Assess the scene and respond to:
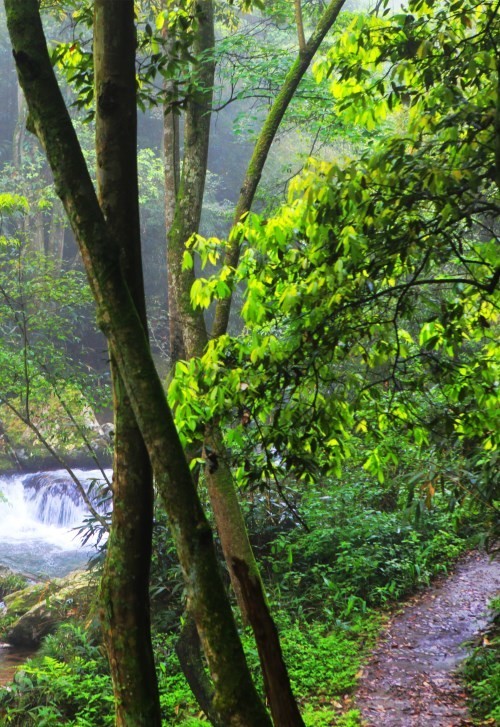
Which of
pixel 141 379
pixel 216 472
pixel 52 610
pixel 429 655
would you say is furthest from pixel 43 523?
pixel 141 379

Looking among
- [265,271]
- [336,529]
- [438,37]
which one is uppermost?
[438,37]

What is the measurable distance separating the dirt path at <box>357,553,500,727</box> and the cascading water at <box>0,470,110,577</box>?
7.82m

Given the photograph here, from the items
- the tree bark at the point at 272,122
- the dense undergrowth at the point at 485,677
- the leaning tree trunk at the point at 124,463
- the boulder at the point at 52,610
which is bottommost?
the boulder at the point at 52,610

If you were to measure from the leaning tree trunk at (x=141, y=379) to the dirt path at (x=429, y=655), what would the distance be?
3349mm

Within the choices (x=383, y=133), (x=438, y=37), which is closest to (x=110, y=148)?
(x=438, y=37)

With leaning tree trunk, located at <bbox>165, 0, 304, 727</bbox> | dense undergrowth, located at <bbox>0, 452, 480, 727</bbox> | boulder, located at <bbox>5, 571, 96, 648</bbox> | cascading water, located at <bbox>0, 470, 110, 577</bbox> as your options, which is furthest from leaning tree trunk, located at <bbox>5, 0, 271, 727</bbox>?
cascading water, located at <bbox>0, 470, 110, 577</bbox>

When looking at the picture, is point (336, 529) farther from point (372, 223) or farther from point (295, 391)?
point (372, 223)

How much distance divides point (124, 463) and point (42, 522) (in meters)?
14.4

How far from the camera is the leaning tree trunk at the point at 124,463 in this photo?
2637 mm

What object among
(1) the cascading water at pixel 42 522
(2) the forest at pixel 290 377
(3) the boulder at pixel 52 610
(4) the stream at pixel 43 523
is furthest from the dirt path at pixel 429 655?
(1) the cascading water at pixel 42 522

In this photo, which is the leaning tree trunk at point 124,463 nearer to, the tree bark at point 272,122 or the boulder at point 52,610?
the tree bark at point 272,122

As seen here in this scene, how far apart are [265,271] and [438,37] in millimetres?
1410

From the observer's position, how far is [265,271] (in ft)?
11.2

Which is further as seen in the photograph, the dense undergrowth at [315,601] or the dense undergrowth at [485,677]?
the dense undergrowth at [315,601]
